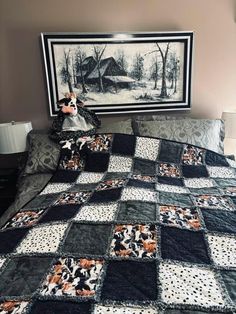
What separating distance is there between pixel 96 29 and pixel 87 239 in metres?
1.94

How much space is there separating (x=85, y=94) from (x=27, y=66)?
563mm

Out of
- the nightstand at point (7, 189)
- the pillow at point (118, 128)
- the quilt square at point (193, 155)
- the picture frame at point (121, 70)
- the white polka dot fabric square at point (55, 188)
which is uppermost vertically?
the picture frame at point (121, 70)

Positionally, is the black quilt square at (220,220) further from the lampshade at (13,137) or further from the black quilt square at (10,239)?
the lampshade at (13,137)

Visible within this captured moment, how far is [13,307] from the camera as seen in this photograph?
824mm

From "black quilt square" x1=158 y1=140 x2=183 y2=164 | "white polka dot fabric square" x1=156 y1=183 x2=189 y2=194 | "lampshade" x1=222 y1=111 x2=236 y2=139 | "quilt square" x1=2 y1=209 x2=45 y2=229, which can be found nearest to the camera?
"quilt square" x1=2 y1=209 x2=45 y2=229

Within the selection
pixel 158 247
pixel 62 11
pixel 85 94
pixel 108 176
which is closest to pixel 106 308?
pixel 158 247

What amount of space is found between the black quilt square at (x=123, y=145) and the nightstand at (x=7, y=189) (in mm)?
917

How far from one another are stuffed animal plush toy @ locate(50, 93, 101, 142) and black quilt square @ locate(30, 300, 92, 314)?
1468 mm

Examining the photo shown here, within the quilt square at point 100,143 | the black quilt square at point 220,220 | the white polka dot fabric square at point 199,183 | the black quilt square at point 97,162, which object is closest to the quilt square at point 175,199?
the black quilt square at point 220,220

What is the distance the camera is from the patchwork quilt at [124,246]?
838 millimetres

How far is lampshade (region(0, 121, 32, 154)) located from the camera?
7.35 feet

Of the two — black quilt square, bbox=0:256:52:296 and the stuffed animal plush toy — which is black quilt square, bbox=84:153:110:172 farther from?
black quilt square, bbox=0:256:52:296

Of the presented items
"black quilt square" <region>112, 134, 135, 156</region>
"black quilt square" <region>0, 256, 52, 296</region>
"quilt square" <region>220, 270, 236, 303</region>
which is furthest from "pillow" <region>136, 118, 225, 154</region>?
"black quilt square" <region>0, 256, 52, 296</region>

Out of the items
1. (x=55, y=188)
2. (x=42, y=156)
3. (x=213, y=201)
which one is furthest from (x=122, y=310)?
(x=42, y=156)
